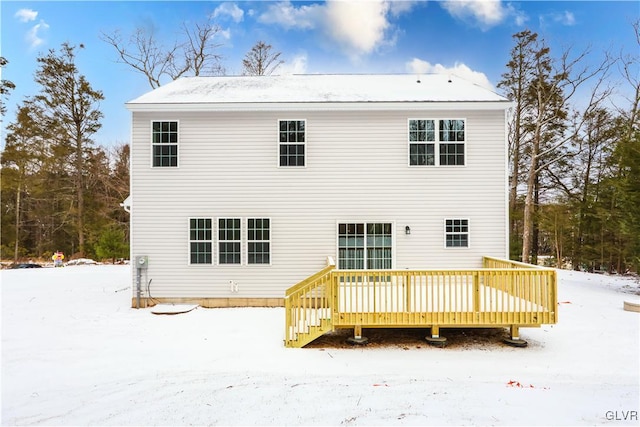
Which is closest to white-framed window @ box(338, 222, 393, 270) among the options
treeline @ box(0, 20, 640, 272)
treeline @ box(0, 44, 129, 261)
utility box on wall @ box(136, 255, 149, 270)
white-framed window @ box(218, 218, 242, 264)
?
white-framed window @ box(218, 218, 242, 264)

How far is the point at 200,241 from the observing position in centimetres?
936

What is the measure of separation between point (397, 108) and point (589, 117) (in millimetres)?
14982

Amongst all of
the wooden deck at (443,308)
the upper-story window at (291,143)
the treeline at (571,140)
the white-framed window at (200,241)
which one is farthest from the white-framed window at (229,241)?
the treeline at (571,140)

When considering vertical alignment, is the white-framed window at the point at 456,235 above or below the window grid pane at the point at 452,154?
below

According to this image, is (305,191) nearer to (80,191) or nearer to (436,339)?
(436,339)

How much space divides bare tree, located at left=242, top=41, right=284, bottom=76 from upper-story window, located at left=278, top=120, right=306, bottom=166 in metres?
13.2

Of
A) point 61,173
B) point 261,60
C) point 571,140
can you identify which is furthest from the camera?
point 61,173

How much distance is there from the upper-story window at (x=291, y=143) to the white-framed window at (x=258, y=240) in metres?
1.77

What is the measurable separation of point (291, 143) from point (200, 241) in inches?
148

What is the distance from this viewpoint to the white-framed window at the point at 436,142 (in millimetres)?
9250

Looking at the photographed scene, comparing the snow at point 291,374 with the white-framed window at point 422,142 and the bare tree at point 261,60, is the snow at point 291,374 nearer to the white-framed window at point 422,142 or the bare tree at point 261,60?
the white-framed window at point 422,142

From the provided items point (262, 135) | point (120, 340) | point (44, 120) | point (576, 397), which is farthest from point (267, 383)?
point (44, 120)

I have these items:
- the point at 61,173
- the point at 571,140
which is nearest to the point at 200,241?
the point at 61,173

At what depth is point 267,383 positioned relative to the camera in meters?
4.92
